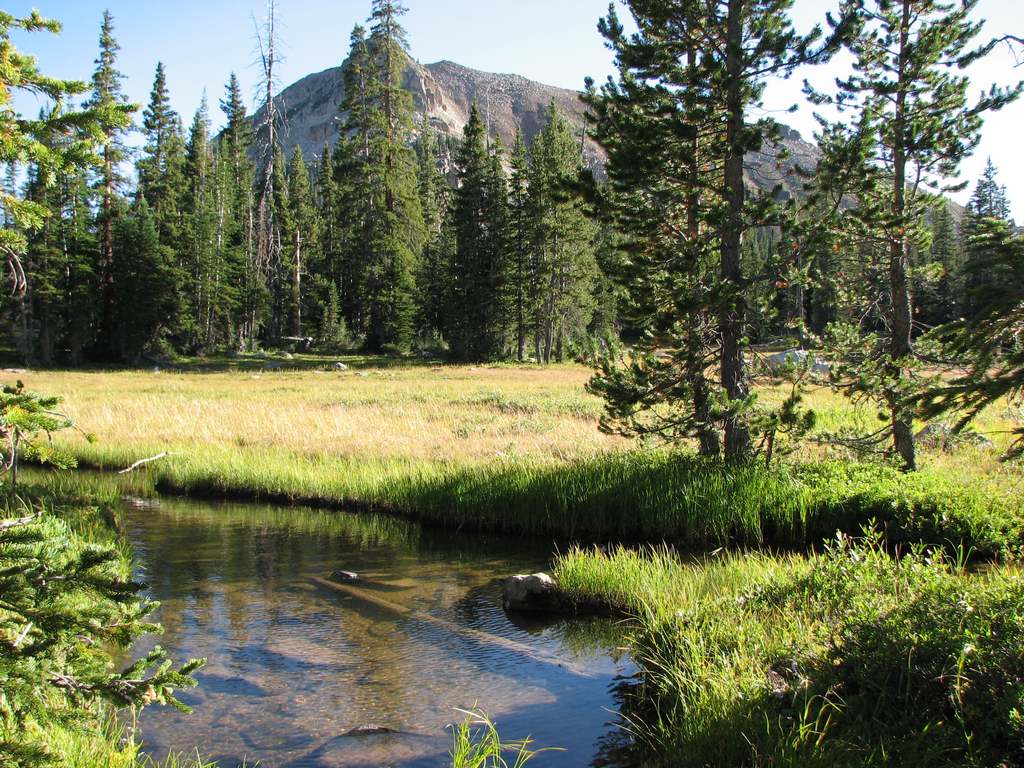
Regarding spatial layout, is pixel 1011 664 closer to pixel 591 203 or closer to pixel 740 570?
pixel 740 570

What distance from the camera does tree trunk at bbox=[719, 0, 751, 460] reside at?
11.6 meters

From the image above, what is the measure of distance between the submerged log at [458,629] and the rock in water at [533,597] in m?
0.81

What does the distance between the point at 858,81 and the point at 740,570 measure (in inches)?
392

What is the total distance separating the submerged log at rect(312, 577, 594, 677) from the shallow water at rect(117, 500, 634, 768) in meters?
0.03

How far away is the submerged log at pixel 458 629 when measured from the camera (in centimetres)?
737

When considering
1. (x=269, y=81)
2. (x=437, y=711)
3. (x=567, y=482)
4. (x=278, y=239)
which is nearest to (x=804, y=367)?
(x=567, y=482)

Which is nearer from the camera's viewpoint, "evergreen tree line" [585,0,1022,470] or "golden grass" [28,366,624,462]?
"evergreen tree line" [585,0,1022,470]

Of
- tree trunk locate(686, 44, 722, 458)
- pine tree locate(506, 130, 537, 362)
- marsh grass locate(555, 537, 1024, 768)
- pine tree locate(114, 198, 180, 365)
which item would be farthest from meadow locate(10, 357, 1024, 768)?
pine tree locate(114, 198, 180, 365)

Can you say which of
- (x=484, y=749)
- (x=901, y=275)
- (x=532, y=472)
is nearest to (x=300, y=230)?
(x=532, y=472)

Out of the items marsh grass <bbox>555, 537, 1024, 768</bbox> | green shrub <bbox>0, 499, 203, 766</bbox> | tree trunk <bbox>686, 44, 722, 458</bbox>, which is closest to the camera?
green shrub <bbox>0, 499, 203, 766</bbox>

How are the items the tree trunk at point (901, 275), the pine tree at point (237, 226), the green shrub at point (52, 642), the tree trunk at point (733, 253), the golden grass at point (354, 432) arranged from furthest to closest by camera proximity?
1. the pine tree at point (237, 226)
2. the golden grass at point (354, 432)
3. the tree trunk at point (901, 275)
4. the tree trunk at point (733, 253)
5. the green shrub at point (52, 642)

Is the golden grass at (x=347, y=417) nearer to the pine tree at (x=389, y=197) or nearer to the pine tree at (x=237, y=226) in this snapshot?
the pine tree at (x=389, y=197)

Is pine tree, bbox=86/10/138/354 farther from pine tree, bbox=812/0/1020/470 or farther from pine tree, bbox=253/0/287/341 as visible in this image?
pine tree, bbox=812/0/1020/470

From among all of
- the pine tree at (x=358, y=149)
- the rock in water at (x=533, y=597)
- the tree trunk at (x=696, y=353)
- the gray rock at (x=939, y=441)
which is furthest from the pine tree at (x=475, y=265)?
the rock in water at (x=533, y=597)
